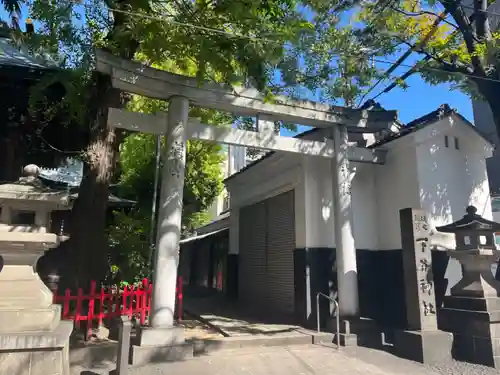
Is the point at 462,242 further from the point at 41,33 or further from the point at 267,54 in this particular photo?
the point at 41,33

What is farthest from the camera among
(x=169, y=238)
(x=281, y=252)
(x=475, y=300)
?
(x=281, y=252)

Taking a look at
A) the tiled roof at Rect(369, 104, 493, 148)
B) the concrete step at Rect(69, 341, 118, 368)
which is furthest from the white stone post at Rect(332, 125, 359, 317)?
the concrete step at Rect(69, 341, 118, 368)

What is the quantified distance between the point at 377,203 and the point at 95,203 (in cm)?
735

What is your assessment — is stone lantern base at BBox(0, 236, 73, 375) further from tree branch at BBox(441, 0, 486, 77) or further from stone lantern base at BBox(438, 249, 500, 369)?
tree branch at BBox(441, 0, 486, 77)

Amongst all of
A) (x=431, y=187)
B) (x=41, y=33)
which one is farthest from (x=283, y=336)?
(x=41, y=33)

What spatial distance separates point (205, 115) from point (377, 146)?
5120 mm

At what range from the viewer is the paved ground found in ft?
20.9

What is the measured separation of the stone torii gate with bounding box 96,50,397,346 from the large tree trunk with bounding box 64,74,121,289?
4.43 feet

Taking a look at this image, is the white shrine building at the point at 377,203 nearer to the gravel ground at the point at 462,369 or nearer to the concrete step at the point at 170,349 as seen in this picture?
the concrete step at the point at 170,349

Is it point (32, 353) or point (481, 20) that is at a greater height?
point (481, 20)

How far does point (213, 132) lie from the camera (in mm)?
8242

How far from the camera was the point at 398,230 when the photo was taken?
Answer: 10.0 metres

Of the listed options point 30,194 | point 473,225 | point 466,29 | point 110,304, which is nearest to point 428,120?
point 466,29

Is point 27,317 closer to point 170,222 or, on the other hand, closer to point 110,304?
point 110,304
